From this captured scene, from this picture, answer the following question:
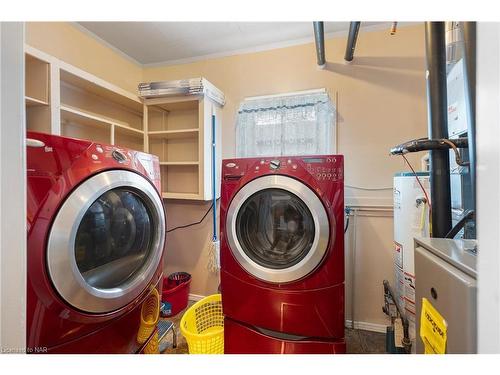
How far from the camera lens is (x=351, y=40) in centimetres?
145

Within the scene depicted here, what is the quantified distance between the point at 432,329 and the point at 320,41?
1.61m

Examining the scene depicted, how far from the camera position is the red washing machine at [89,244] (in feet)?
2.27

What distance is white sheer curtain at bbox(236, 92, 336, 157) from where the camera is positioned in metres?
1.70

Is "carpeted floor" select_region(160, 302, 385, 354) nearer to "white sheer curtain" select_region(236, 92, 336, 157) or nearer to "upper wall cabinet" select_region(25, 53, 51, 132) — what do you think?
"white sheer curtain" select_region(236, 92, 336, 157)

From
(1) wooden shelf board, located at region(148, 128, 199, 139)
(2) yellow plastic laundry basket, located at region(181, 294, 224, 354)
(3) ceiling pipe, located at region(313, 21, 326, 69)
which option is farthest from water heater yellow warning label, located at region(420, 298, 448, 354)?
(1) wooden shelf board, located at region(148, 128, 199, 139)

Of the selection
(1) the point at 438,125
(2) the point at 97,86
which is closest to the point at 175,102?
(2) the point at 97,86

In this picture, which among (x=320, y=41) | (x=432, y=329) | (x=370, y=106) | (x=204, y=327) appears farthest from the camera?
(x=370, y=106)

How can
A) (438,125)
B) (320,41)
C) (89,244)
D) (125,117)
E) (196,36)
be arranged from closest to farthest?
1. (438,125)
2. (89,244)
3. (320,41)
4. (196,36)
5. (125,117)

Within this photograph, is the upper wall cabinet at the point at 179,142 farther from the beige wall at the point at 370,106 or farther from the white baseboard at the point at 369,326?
the white baseboard at the point at 369,326

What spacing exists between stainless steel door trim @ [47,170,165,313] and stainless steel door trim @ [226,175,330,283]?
19.3 inches

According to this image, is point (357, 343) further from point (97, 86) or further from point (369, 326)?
point (97, 86)

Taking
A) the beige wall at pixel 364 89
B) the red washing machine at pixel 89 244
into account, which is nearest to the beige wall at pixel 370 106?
the beige wall at pixel 364 89
